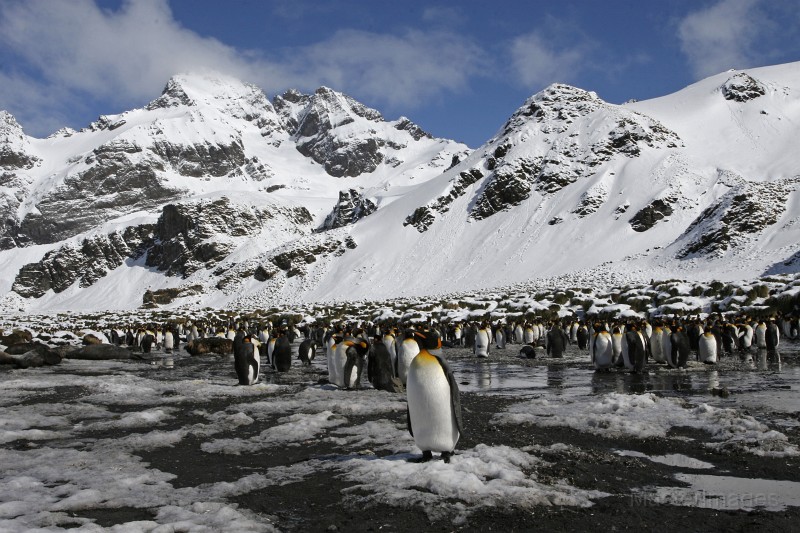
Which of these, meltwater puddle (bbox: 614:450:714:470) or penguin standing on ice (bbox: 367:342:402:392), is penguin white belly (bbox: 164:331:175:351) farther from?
meltwater puddle (bbox: 614:450:714:470)

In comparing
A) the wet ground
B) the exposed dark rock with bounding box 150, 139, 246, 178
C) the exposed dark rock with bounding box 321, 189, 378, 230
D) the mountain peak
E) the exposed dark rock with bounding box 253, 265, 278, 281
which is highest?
the mountain peak

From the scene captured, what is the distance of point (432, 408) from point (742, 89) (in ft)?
333

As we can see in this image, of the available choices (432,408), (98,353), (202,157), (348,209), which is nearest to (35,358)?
(98,353)

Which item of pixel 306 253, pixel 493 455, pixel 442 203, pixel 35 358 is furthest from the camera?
pixel 442 203

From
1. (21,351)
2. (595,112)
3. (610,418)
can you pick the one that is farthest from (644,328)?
(595,112)

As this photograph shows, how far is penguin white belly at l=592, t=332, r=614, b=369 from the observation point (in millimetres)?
15984

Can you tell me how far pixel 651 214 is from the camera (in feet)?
209

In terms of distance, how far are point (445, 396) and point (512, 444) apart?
1422 mm

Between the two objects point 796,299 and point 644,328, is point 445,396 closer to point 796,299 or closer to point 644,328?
point 644,328

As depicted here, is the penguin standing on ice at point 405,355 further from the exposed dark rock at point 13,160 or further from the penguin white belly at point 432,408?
the exposed dark rock at point 13,160

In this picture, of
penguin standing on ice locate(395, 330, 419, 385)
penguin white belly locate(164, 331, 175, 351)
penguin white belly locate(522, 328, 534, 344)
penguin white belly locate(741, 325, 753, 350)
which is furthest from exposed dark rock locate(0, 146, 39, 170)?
penguin white belly locate(741, 325, 753, 350)

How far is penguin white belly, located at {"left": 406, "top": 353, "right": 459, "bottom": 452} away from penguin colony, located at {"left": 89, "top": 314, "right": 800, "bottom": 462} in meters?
0.01

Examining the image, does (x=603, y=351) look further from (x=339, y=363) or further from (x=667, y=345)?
(x=339, y=363)

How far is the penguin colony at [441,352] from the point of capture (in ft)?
20.8
